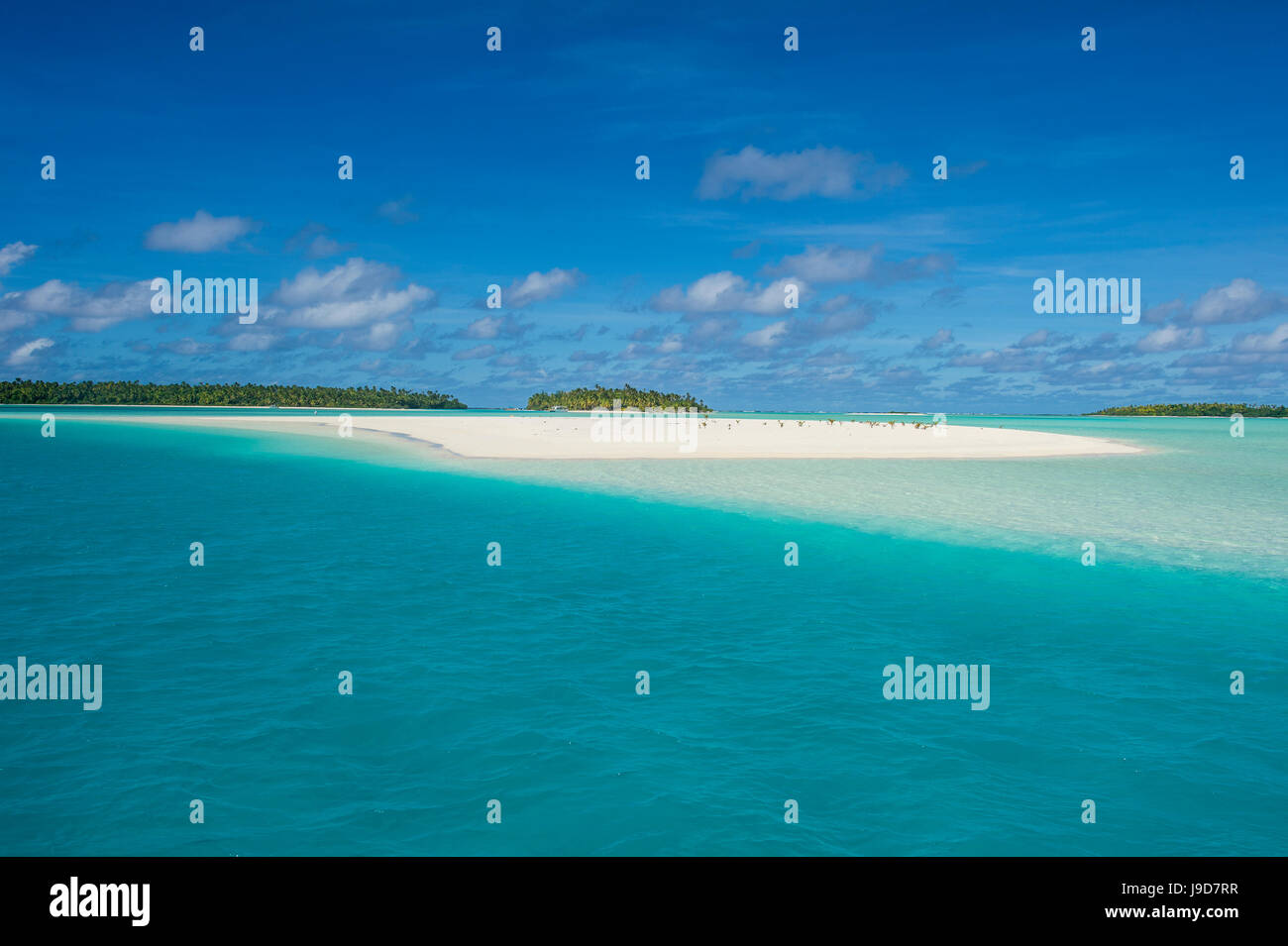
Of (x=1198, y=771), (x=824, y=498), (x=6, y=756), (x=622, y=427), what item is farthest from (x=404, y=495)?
(x=622, y=427)

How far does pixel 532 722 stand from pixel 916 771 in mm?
4778

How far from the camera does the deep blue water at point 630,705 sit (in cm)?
786

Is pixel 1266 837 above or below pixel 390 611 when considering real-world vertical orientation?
below

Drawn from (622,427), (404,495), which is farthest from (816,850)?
(622,427)

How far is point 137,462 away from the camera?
164 feet

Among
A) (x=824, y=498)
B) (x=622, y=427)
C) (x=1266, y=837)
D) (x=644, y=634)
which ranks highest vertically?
(x=622, y=427)

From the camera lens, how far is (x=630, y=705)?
1084 cm

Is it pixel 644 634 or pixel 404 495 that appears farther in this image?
pixel 404 495

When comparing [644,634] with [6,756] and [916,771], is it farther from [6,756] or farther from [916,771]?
[6,756]

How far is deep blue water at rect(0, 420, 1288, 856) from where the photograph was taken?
25.8 feet

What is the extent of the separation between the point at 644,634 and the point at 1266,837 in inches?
347
